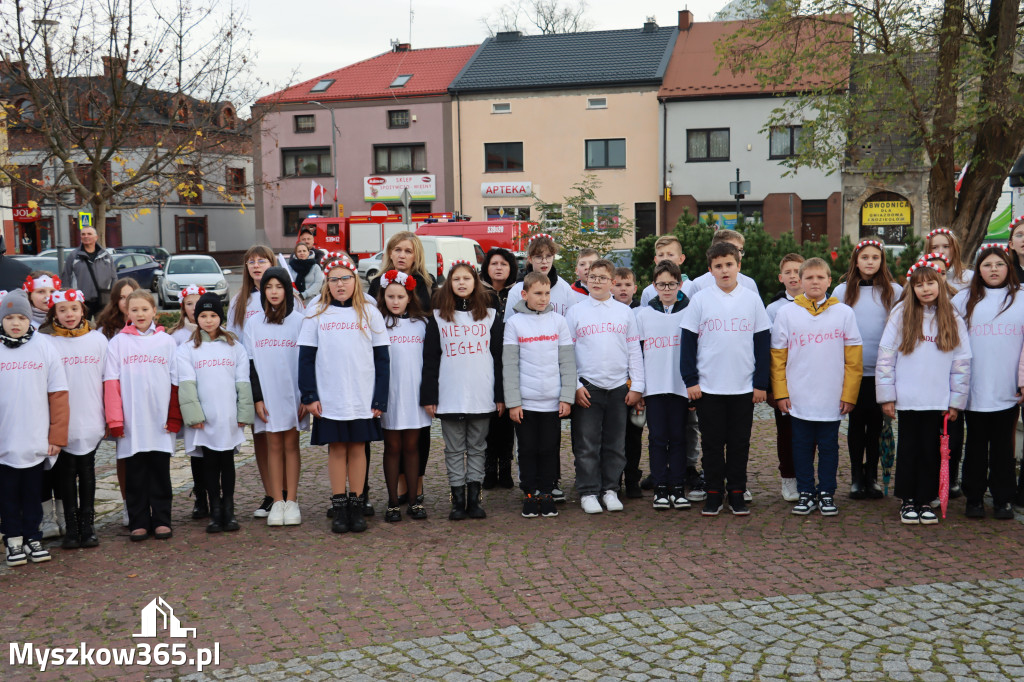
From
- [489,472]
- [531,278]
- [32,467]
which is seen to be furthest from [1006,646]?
[32,467]

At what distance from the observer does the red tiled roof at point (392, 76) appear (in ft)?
151

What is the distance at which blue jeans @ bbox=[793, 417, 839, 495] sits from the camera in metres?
6.69

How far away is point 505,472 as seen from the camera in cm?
782

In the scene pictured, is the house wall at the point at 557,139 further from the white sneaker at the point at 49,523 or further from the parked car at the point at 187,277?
the white sneaker at the point at 49,523

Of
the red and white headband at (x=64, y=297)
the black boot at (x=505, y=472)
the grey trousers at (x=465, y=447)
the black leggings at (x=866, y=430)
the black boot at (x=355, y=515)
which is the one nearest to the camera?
the red and white headband at (x=64, y=297)

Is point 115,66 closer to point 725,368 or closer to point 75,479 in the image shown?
point 75,479

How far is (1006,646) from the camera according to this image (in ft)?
14.5

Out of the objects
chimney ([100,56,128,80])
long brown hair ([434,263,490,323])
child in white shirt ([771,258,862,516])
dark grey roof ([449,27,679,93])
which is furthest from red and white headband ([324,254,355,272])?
dark grey roof ([449,27,679,93])

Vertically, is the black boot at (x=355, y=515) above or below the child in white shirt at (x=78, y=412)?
below

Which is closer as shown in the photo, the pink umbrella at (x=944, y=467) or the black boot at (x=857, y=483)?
the pink umbrella at (x=944, y=467)

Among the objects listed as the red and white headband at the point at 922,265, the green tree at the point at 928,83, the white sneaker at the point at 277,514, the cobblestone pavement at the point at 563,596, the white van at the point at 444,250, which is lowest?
the cobblestone pavement at the point at 563,596

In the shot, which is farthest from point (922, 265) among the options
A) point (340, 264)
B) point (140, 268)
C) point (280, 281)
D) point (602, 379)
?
point (140, 268)

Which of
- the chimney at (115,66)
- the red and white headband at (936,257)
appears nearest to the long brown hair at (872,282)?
the red and white headband at (936,257)

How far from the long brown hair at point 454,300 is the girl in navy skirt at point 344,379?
17.7 inches
